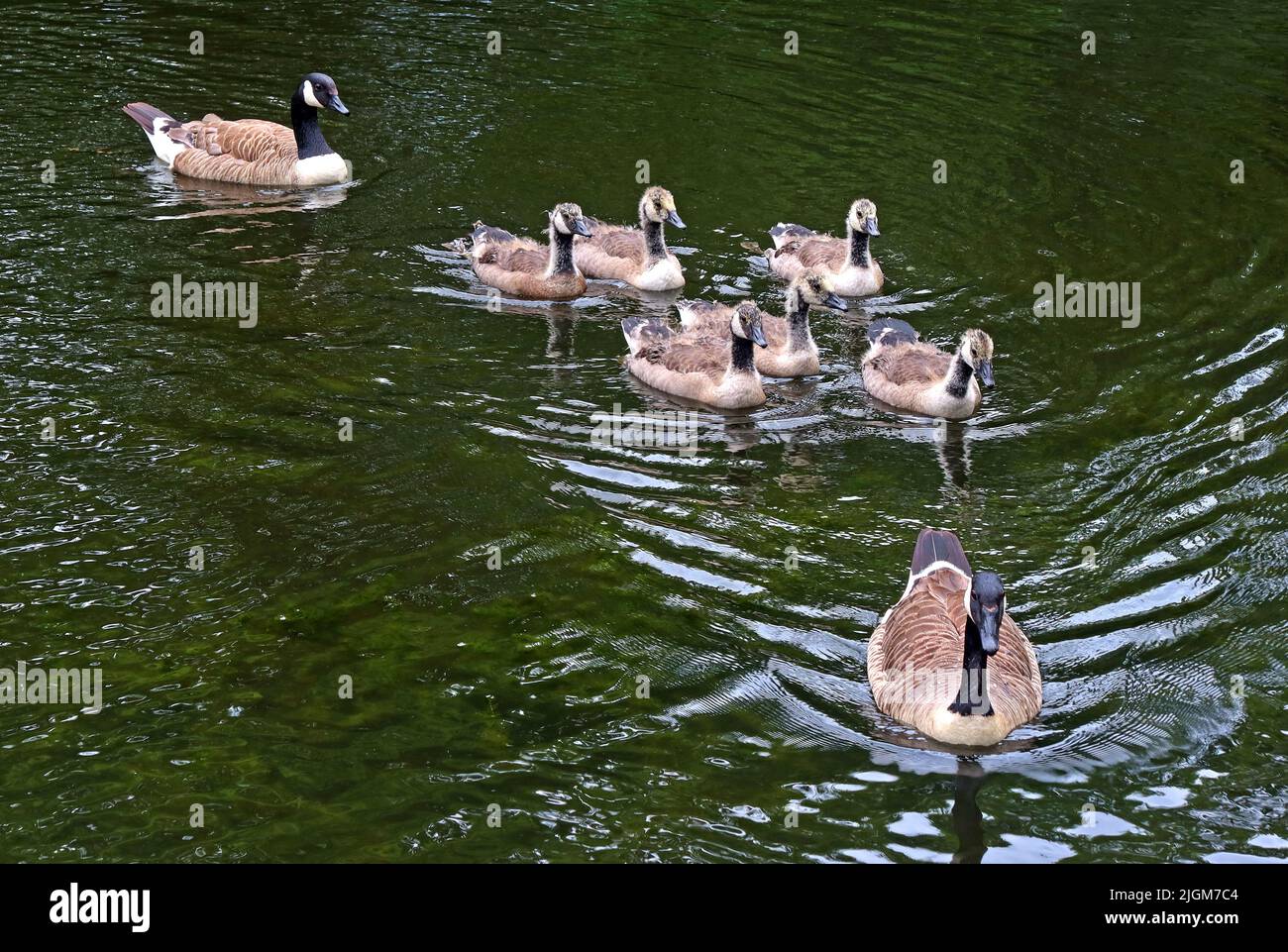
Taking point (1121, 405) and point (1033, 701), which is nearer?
point (1033, 701)

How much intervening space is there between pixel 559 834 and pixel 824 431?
5994mm

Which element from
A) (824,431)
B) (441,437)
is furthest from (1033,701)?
(441,437)

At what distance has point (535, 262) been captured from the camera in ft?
52.4

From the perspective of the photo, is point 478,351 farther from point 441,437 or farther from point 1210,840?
point 1210,840

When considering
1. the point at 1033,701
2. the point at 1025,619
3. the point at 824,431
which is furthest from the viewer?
the point at 824,431

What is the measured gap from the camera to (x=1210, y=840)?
820 centimetres

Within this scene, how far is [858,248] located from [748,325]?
9.16ft

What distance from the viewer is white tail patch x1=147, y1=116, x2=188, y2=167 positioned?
18953 mm

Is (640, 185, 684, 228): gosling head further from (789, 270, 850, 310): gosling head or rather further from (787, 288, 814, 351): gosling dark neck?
(787, 288, 814, 351): gosling dark neck

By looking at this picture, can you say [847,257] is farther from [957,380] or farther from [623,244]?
[957,380]
